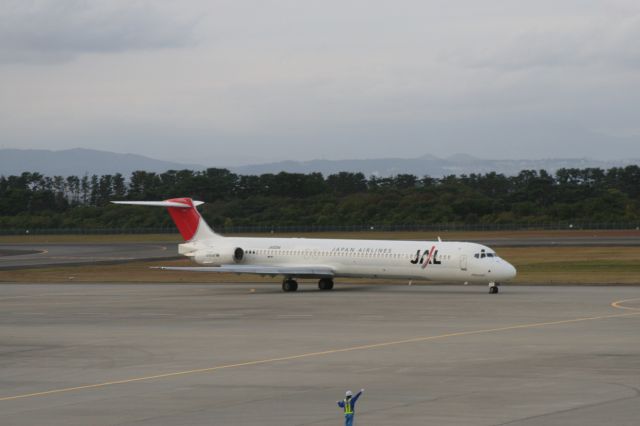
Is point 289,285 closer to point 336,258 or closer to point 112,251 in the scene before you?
point 336,258

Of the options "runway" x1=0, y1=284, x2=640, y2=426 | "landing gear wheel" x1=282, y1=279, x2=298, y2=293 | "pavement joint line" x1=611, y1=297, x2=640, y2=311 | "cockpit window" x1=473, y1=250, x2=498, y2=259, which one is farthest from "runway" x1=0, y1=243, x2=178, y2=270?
"pavement joint line" x1=611, y1=297, x2=640, y2=311

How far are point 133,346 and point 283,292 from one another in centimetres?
2620

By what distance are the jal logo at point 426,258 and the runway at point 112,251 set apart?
39422 mm

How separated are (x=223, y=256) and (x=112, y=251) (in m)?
46.5

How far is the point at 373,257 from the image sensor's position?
55094 mm

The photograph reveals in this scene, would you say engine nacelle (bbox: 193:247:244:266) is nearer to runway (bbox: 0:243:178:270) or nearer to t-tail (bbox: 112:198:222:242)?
t-tail (bbox: 112:198:222:242)

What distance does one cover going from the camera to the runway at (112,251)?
8894cm

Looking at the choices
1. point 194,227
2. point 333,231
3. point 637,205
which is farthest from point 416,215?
point 194,227

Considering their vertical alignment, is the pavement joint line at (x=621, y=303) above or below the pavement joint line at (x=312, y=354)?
above

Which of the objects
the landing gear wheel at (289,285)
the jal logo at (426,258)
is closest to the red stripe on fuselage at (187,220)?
the landing gear wheel at (289,285)

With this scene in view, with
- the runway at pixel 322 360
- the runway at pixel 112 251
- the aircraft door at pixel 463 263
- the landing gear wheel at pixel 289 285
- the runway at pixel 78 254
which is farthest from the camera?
the runway at pixel 112 251

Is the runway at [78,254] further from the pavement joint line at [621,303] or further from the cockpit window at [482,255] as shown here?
the pavement joint line at [621,303]

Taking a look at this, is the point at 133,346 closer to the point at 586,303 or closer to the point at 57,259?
the point at 586,303

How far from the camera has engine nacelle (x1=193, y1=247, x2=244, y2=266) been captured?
195ft
